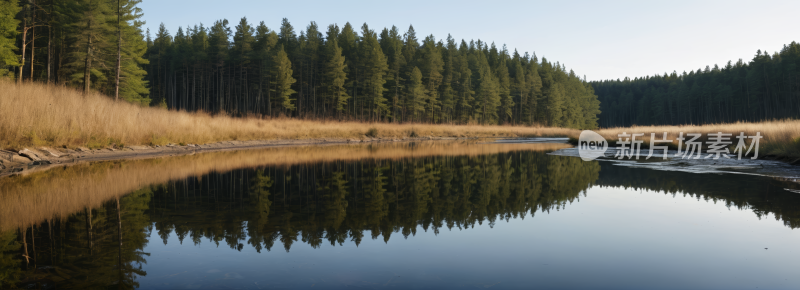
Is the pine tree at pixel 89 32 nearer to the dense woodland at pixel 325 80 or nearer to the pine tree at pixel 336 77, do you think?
the dense woodland at pixel 325 80

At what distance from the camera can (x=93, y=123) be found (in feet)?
56.2

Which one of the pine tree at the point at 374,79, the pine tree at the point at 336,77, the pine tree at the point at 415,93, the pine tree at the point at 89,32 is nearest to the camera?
the pine tree at the point at 89,32

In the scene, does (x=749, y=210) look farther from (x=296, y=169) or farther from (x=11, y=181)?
(x=11, y=181)

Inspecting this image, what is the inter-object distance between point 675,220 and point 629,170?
8.12 meters

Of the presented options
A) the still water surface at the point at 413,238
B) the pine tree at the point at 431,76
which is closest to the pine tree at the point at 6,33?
the still water surface at the point at 413,238

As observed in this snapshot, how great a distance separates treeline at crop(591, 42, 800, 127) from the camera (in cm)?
8125

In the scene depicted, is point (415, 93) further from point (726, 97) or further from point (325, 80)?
point (726, 97)

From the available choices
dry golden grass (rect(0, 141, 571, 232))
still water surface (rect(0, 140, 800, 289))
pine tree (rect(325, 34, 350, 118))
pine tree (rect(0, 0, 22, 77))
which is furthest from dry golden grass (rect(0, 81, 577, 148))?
pine tree (rect(325, 34, 350, 118))

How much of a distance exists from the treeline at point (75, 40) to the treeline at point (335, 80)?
1761 centimetres

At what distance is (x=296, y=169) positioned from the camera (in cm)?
1374

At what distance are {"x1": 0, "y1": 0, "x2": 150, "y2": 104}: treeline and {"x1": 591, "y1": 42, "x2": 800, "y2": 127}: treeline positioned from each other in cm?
9876

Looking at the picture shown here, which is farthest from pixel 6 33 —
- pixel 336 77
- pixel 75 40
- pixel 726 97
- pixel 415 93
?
pixel 726 97

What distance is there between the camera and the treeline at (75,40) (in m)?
31.7

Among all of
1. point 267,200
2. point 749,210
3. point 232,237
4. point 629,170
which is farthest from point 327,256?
point 629,170
